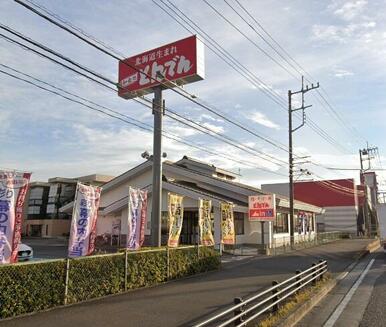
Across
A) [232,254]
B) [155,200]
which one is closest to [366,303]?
[155,200]

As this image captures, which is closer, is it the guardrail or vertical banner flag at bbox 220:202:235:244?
the guardrail

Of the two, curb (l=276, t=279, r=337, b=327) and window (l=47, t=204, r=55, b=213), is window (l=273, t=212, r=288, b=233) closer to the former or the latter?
curb (l=276, t=279, r=337, b=327)

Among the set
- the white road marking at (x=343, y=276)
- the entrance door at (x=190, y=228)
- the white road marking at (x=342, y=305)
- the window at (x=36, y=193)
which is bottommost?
the white road marking at (x=342, y=305)

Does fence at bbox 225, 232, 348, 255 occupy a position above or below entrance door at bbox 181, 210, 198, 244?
below

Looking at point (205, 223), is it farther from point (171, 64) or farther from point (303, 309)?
point (303, 309)

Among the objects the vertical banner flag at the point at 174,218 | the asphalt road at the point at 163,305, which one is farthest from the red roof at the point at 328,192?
the asphalt road at the point at 163,305

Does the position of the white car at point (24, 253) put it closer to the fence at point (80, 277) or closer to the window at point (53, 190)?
the fence at point (80, 277)

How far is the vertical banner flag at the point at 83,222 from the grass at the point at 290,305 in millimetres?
4514

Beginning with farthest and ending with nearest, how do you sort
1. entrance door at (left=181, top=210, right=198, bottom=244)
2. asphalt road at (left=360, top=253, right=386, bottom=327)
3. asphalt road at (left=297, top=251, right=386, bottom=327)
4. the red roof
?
the red roof, entrance door at (left=181, top=210, right=198, bottom=244), asphalt road at (left=297, top=251, right=386, bottom=327), asphalt road at (left=360, top=253, right=386, bottom=327)

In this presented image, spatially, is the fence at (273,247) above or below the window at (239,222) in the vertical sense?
below

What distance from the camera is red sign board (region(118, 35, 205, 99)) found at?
17.9 meters

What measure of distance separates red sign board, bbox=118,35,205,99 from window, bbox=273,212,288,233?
1601cm

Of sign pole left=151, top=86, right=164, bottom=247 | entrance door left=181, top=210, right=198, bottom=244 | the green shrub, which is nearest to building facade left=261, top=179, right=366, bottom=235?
entrance door left=181, top=210, right=198, bottom=244

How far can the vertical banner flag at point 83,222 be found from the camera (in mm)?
9508
